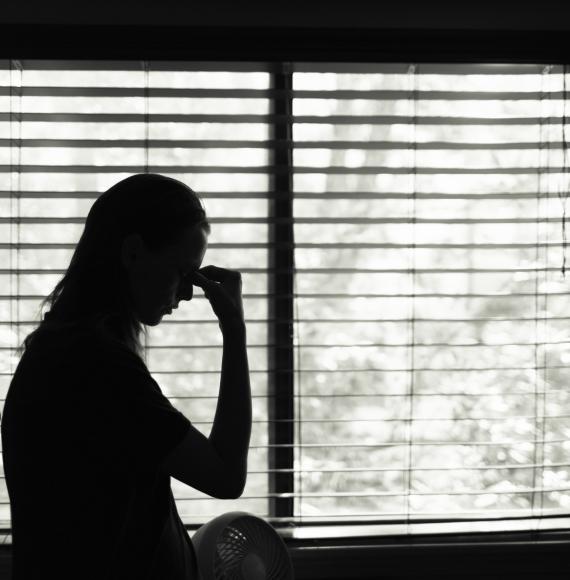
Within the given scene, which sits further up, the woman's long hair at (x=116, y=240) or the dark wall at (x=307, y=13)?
the dark wall at (x=307, y=13)

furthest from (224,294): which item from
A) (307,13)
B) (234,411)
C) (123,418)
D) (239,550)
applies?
(307,13)

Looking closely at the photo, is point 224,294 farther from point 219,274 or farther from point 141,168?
point 141,168

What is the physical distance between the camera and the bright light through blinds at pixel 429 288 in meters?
1.76

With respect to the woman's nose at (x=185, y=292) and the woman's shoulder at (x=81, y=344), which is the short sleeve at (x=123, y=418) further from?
the woman's nose at (x=185, y=292)

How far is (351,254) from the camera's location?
5.87 feet

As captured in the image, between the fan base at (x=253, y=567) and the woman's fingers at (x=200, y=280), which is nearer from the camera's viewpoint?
the woman's fingers at (x=200, y=280)

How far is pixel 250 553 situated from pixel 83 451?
0.57m

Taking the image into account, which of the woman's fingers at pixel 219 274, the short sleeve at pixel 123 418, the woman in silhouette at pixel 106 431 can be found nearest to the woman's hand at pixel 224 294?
the woman's fingers at pixel 219 274

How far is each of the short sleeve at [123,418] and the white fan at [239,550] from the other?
1.47 ft

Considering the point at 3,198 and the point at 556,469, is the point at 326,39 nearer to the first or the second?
the point at 3,198

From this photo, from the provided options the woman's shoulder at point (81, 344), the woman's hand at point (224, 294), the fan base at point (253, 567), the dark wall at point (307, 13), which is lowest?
the fan base at point (253, 567)

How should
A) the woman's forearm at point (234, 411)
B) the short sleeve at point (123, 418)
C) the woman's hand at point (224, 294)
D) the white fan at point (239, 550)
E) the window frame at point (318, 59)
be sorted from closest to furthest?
1. the short sleeve at point (123, 418)
2. the woman's forearm at point (234, 411)
3. the woman's hand at point (224, 294)
4. the white fan at point (239, 550)
5. the window frame at point (318, 59)

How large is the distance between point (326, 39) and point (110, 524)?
4.28 ft

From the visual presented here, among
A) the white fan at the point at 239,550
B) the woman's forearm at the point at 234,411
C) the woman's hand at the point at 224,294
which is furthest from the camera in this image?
the white fan at the point at 239,550
